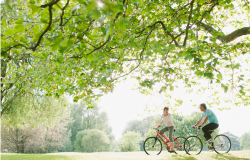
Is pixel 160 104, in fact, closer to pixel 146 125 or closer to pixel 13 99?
pixel 13 99

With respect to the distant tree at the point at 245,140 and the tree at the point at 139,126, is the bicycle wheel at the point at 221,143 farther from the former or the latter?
the distant tree at the point at 245,140

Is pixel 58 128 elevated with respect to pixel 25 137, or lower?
elevated

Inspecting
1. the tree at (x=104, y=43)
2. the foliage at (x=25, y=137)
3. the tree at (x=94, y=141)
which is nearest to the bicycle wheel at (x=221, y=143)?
the tree at (x=104, y=43)

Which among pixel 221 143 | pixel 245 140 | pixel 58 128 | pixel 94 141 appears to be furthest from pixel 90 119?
pixel 245 140

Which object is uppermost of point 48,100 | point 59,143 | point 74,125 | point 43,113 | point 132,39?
point 132,39

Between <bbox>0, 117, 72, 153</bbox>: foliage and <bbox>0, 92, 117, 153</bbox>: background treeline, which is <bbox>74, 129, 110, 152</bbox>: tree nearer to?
<bbox>0, 92, 117, 153</bbox>: background treeline

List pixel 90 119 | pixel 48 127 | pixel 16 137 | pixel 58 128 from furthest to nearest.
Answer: pixel 90 119 → pixel 58 128 → pixel 16 137 → pixel 48 127

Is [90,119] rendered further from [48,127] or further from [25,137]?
[48,127]

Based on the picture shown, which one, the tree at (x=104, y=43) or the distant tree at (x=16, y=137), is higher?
the tree at (x=104, y=43)

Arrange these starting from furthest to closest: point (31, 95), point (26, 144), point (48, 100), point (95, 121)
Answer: point (95, 121), point (26, 144), point (48, 100), point (31, 95)

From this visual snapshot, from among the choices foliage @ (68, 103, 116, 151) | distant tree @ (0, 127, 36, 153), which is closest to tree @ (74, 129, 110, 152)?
foliage @ (68, 103, 116, 151)

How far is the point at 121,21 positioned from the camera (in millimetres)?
1067

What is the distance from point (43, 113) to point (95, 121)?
28.0 metres

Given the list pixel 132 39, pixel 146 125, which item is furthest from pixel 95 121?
pixel 132 39
